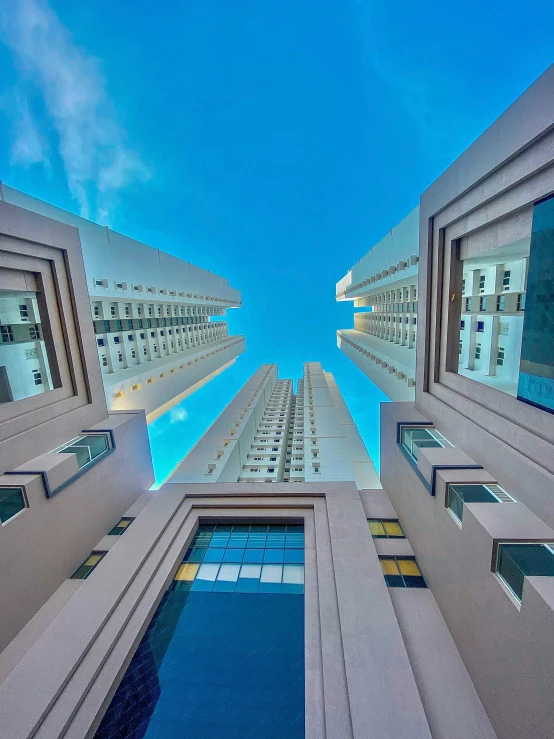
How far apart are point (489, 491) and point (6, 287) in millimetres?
22633

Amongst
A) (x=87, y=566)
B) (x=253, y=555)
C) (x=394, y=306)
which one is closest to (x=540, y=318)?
(x=253, y=555)

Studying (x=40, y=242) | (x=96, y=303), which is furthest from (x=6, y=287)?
(x=96, y=303)

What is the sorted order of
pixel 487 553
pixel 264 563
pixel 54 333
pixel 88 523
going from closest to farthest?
1. pixel 487 553
2. pixel 264 563
3. pixel 88 523
4. pixel 54 333

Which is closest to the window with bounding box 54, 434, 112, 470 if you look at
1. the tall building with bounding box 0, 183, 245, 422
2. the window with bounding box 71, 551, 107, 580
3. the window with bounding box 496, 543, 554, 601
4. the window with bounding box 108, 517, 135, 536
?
the tall building with bounding box 0, 183, 245, 422

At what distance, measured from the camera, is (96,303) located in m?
25.5

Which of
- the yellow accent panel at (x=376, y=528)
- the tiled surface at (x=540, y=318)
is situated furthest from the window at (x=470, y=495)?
the yellow accent panel at (x=376, y=528)

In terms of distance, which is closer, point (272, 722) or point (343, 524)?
point (272, 722)

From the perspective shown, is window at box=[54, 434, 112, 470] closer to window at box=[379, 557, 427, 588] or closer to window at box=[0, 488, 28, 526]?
window at box=[0, 488, 28, 526]

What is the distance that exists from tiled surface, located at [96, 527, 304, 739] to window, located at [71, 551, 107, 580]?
14.6ft

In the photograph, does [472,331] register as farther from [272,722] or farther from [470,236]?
[272,722]

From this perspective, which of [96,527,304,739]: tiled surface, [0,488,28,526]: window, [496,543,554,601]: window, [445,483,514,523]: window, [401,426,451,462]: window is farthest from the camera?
[401,426,451,462]: window

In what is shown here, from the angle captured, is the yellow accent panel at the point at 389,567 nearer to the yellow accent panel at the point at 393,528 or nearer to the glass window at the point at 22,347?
the yellow accent panel at the point at 393,528

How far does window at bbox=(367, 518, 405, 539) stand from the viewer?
1625 centimetres

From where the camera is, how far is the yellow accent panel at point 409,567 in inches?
546
